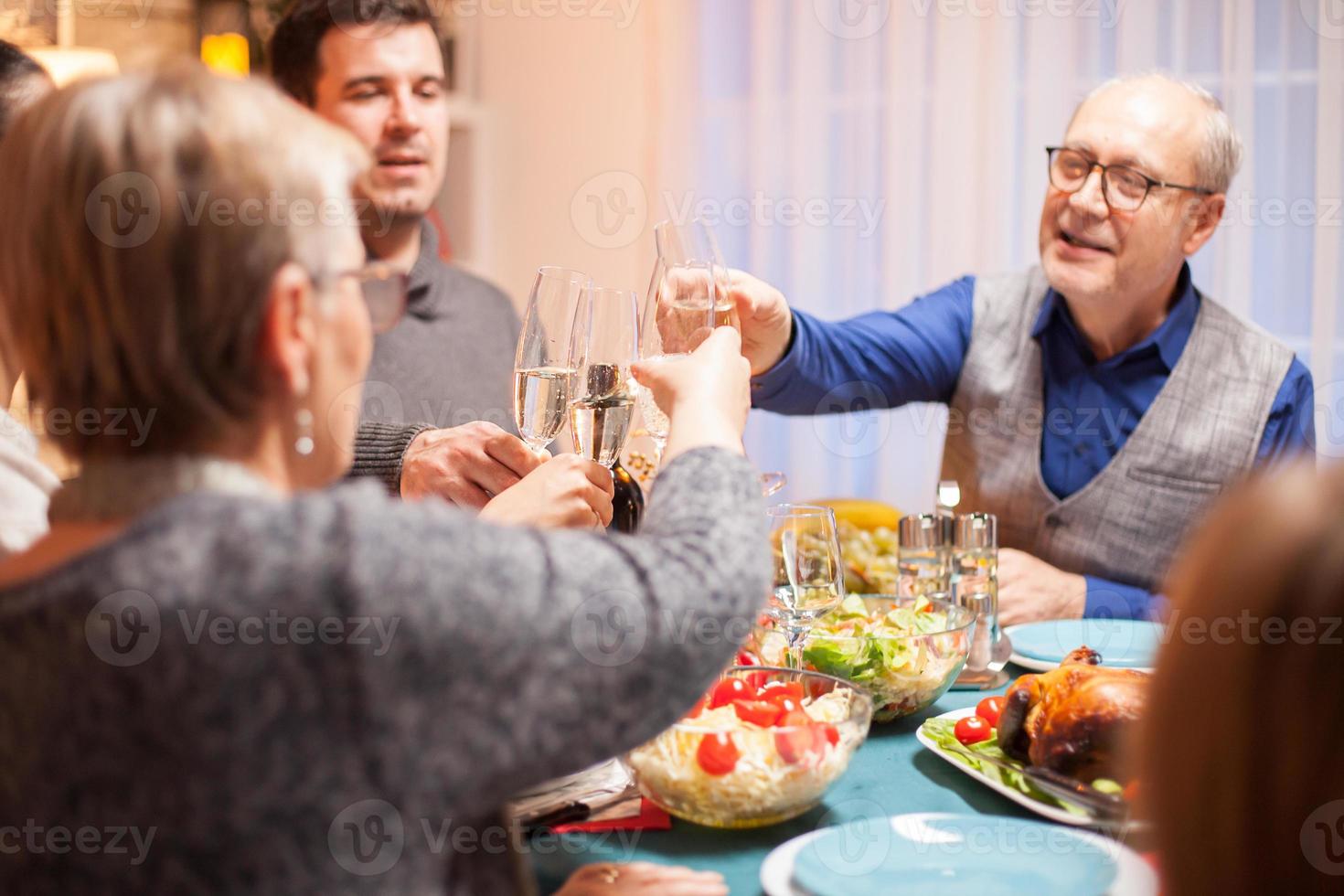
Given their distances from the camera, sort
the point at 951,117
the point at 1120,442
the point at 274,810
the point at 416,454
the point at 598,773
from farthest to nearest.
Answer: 1. the point at 951,117
2. the point at 1120,442
3. the point at 416,454
4. the point at 598,773
5. the point at 274,810

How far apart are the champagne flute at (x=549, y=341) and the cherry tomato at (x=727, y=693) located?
1.28ft

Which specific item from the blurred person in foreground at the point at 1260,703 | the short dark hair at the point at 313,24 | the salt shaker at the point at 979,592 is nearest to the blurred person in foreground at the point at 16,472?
the blurred person in foreground at the point at 1260,703

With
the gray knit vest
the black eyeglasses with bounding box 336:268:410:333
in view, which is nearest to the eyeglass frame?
the black eyeglasses with bounding box 336:268:410:333

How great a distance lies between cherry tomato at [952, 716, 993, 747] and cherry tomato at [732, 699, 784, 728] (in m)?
0.23

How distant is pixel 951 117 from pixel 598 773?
2753 millimetres

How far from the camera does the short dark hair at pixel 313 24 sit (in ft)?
8.29

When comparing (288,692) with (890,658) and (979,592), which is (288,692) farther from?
(979,592)

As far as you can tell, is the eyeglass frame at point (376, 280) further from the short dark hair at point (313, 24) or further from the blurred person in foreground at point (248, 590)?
the short dark hair at point (313, 24)

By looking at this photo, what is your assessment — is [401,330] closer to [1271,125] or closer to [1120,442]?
[1120,442]

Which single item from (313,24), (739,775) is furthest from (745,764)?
(313,24)

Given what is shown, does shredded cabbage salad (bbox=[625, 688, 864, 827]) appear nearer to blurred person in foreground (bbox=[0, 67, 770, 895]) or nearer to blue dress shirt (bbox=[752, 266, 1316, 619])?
blurred person in foreground (bbox=[0, 67, 770, 895])

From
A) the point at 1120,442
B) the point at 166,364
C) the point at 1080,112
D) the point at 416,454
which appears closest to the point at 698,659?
the point at 166,364

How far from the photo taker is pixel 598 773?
3.64 feet

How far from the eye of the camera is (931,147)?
3434mm
